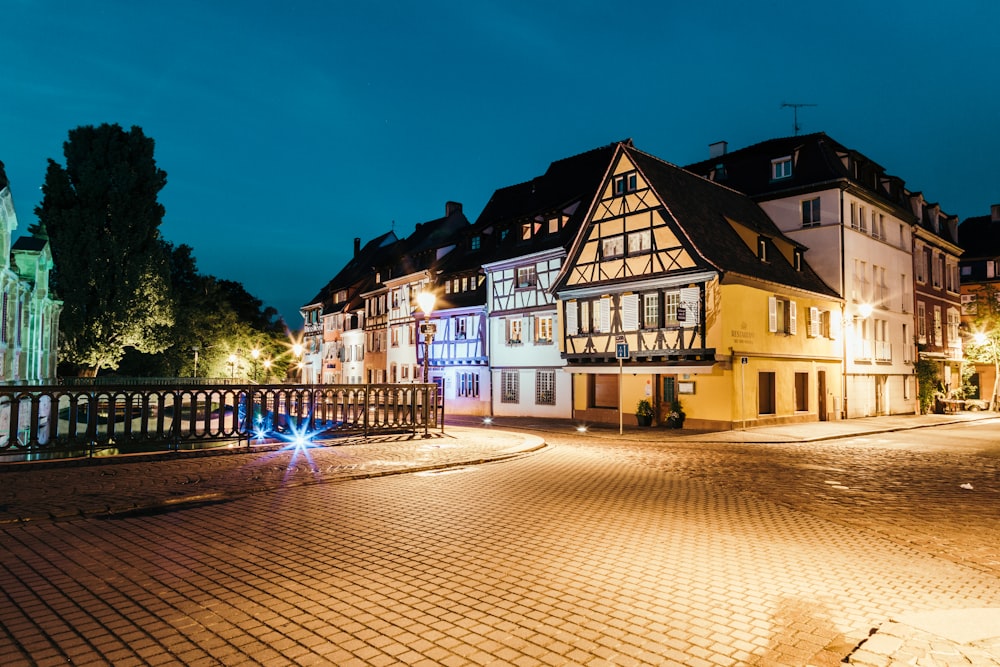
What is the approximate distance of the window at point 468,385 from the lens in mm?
39625

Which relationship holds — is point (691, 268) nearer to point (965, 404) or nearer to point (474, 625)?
point (474, 625)

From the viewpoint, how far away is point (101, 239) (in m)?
39.0

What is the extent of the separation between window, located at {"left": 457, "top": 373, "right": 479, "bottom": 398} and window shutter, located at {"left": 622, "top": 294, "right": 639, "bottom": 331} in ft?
42.5

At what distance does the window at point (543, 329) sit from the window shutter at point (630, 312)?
20.2ft

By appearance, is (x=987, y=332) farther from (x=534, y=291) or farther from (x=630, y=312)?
(x=534, y=291)

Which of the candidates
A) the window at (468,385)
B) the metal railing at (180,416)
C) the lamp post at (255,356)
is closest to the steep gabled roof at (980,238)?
the window at (468,385)

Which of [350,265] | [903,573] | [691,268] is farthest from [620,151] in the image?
[350,265]

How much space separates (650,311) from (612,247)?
3.65 m

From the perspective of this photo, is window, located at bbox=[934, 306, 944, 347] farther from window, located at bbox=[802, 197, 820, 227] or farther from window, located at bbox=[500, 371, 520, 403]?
window, located at bbox=[500, 371, 520, 403]

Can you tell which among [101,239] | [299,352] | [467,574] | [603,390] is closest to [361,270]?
[299,352]

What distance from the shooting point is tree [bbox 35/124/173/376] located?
38375 mm

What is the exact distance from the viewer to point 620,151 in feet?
96.6

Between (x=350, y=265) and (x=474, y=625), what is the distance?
68194 mm

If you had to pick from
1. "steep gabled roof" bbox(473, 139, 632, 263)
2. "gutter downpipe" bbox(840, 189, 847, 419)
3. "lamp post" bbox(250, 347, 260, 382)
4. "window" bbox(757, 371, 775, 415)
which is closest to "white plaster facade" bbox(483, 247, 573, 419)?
"steep gabled roof" bbox(473, 139, 632, 263)
